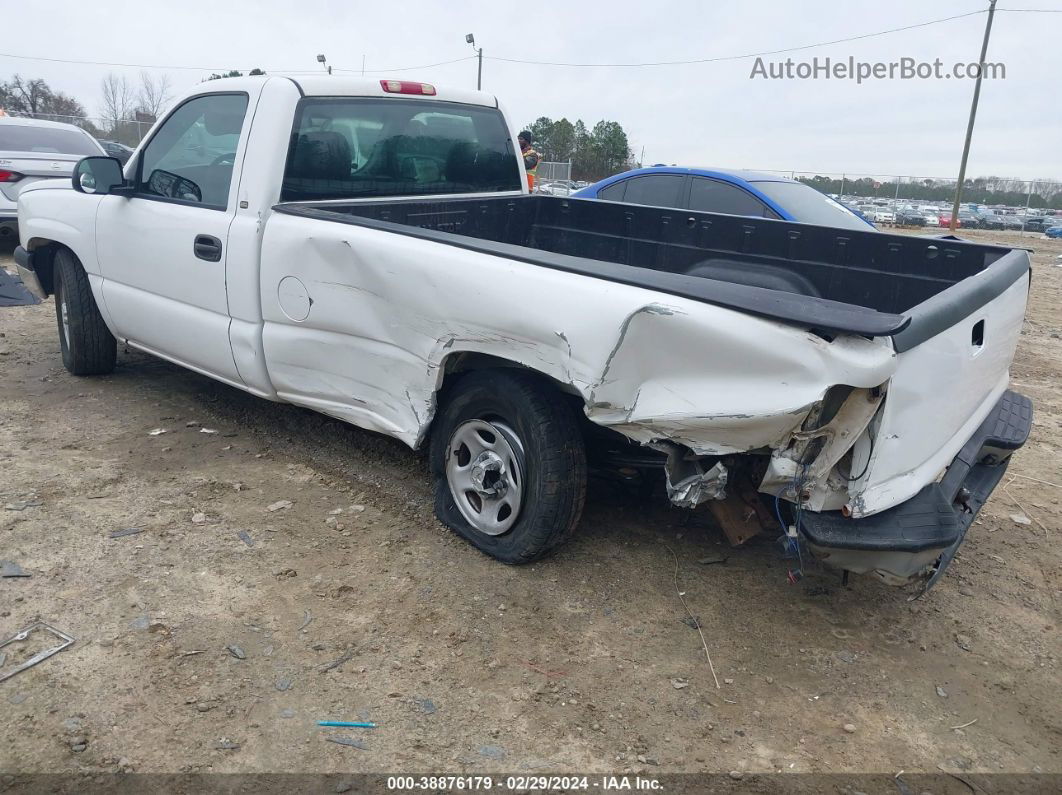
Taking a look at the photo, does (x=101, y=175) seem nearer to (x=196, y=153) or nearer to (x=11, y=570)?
(x=196, y=153)

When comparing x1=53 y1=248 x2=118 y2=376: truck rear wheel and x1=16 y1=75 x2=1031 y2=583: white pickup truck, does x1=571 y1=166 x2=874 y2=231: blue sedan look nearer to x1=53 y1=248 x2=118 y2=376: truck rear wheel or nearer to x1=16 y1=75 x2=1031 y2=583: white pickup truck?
x1=16 y1=75 x2=1031 y2=583: white pickup truck

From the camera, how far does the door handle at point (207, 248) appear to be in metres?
4.17

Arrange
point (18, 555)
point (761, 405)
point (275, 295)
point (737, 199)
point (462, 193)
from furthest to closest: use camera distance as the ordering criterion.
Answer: point (737, 199)
point (462, 193)
point (275, 295)
point (18, 555)
point (761, 405)

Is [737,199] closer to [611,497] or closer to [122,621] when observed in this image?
[611,497]

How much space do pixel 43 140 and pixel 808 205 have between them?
29.7 feet

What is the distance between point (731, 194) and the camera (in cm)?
729

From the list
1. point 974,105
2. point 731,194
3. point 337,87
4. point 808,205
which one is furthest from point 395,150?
point 974,105

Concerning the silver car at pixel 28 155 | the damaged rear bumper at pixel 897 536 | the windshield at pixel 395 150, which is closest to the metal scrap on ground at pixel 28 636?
the windshield at pixel 395 150

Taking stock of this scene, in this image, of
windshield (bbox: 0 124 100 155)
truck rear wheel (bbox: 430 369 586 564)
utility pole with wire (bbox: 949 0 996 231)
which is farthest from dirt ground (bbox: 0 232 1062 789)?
utility pole with wire (bbox: 949 0 996 231)

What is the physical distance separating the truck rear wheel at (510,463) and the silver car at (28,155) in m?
8.39

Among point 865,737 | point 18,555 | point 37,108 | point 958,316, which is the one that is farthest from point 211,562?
point 37,108

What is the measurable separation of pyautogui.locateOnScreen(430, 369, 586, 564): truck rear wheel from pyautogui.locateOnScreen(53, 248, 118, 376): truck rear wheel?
3.09 metres

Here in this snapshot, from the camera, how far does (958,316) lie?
8.93 ft

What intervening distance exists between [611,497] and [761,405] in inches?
70.2
